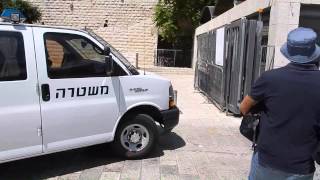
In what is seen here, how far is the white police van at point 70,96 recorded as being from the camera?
5.02 m

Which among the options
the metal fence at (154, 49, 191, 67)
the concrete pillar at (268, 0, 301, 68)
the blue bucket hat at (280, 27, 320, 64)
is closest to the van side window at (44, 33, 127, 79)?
the blue bucket hat at (280, 27, 320, 64)

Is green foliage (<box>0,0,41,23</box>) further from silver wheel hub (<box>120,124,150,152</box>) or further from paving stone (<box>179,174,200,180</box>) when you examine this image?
paving stone (<box>179,174,200,180</box>)

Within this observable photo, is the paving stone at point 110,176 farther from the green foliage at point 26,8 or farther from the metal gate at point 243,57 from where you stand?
the green foliage at point 26,8

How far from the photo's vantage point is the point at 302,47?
2.88 metres

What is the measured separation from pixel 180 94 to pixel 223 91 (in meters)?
4.05

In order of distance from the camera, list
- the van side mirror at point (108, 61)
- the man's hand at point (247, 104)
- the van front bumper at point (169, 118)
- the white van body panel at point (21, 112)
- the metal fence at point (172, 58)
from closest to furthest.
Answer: the man's hand at point (247, 104) → the white van body panel at point (21, 112) → the van side mirror at point (108, 61) → the van front bumper at point (169, 118) → the metal fence at point (172, 58)

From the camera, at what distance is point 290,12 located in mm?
8688

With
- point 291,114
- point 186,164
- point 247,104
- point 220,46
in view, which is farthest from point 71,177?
point 220,46

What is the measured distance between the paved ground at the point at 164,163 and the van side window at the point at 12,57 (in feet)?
4.48

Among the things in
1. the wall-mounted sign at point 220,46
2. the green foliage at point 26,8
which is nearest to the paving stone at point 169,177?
the wall-mounted sign at point 220,46

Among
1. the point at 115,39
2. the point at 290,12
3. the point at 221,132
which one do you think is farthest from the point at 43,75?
the point at 115,39

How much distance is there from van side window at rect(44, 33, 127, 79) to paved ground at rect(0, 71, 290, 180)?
1272mm

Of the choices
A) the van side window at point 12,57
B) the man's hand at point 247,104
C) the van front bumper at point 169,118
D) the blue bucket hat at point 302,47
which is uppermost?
the blue bucket hat at point 302,47

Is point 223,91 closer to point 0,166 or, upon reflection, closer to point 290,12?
point 290,12
